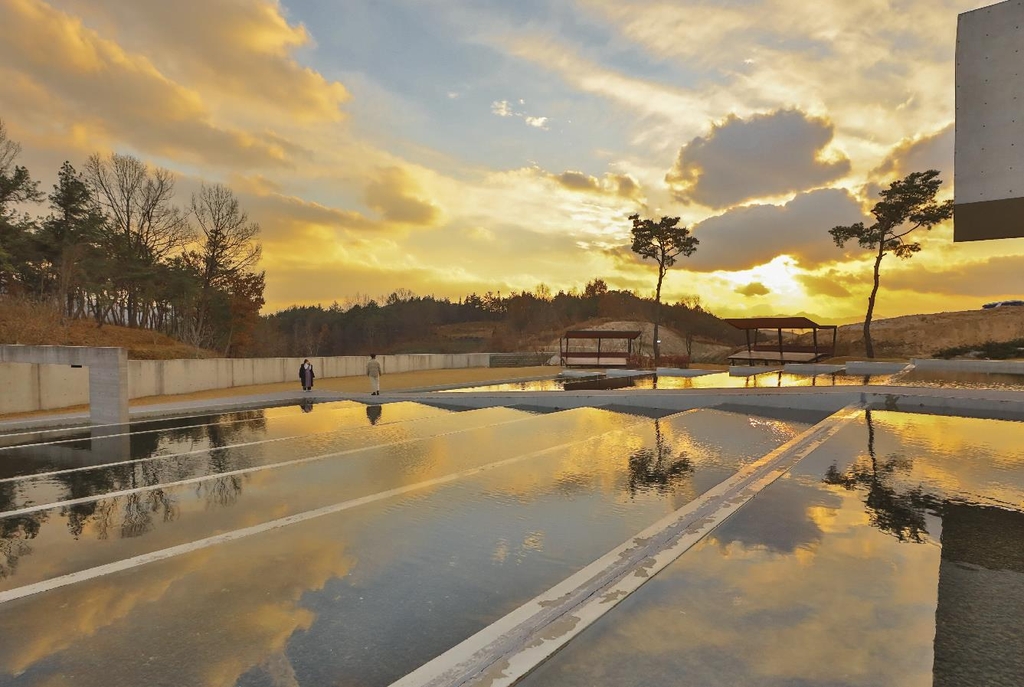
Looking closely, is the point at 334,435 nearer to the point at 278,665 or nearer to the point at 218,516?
the point at 218,516

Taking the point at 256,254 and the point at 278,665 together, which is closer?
the point at 278,665

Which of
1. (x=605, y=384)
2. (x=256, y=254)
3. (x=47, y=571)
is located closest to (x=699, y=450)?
(x=47, y=571)

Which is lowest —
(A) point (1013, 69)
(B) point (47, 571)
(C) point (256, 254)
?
(B) point (47, 571)

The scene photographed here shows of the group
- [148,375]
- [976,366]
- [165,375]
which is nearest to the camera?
[148,375]

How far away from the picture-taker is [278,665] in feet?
12.3

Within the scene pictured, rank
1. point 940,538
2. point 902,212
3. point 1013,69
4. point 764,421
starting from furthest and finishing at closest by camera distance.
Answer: point 902,212, point 764,421, point 1013,69, point 940,538

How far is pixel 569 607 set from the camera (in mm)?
4363

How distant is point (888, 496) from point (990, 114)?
5.14m

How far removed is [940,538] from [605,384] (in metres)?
21.1

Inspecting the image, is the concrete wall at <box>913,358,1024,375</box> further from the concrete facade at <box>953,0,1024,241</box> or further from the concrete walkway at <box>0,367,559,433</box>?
the concrete facade at <box>953,0,1024,241</box>

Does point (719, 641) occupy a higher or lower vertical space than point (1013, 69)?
lower

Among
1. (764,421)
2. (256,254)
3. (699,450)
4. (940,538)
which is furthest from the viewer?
(256,254)

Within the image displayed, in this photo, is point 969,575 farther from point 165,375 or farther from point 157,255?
point 157,255

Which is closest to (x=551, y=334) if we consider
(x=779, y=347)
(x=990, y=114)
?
(x=779, y=347)
